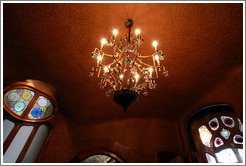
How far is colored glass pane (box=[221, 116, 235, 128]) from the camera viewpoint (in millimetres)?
3748

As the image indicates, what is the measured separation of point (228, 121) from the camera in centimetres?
386

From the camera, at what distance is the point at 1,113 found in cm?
350

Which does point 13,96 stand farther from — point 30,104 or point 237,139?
point 237,139

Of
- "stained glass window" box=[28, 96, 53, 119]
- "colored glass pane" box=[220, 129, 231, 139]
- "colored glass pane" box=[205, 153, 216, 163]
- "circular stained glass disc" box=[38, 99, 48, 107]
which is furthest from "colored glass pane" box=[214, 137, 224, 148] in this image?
"circular stained glass disc" box=[38, 99, 48, 107]

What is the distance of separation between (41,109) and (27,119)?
47 cm

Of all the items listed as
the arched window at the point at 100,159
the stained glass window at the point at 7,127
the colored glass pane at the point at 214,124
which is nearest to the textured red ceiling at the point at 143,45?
the colored glass pane at the point at 214,124

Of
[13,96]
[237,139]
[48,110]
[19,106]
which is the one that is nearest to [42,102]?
[48,110]

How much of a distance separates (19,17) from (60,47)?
919 mm

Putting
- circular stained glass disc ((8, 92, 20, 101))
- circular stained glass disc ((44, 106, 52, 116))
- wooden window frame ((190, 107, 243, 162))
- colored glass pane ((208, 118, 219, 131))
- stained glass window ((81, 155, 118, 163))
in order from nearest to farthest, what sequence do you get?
wooden window frame ((190, 107, 243, 162)) → circular stained glass disc ((8, 92, 20, 101)) → colored glass pane ((208, 118, 219, 131)) → circular stained glass disc ((44, 106, 52, 116)) → stained glass window ((81, 155, 118, 163))

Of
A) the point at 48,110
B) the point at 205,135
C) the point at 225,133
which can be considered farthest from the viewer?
the point at 48,110

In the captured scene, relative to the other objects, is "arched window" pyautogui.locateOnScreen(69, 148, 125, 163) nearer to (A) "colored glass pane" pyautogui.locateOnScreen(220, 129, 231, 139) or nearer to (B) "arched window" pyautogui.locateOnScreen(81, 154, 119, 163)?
(B) "arched window" pyautogui.locateOnScreen(81, 154, 119, 163)

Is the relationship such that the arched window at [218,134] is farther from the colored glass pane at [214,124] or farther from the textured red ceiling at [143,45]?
the textured red ceiling at [143,45]

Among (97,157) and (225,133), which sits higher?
(225,133)

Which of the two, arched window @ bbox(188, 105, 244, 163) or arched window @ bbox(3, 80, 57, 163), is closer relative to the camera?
arched window @ bbox(188, 105, 244, 163)
